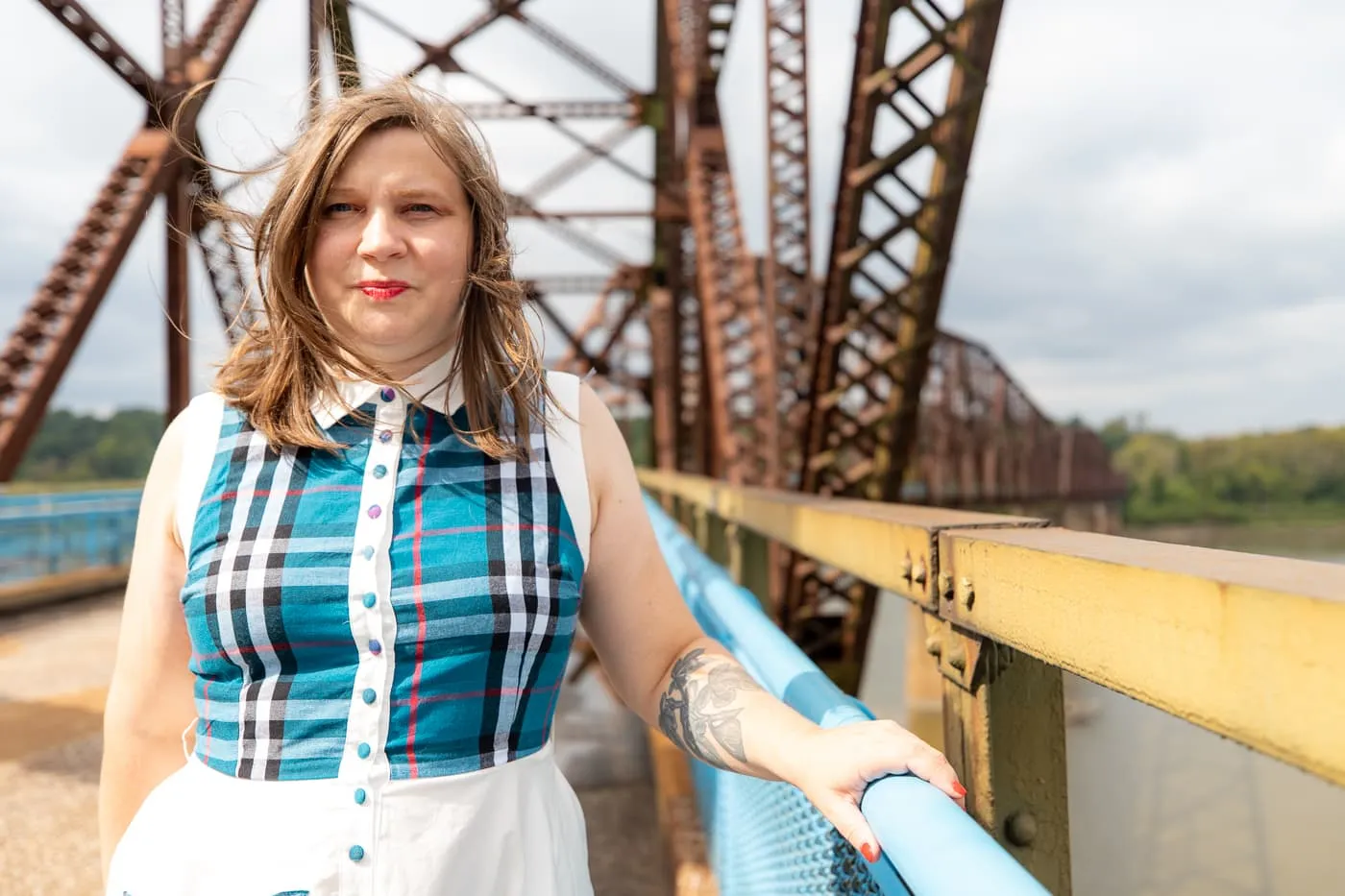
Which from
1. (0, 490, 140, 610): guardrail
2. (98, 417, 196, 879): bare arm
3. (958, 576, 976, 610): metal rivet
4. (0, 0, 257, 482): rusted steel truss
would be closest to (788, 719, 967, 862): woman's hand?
(958, 576, 976, 610): metal rivet

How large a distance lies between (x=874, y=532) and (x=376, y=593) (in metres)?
1.02

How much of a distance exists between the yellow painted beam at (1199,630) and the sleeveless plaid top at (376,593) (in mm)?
645

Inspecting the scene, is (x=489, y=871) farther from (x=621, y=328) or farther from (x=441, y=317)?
(x=621, y=328)

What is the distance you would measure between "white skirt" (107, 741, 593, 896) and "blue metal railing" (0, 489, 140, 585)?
8.71 meters

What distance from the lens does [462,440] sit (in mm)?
1416

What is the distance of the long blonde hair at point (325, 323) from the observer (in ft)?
4.55

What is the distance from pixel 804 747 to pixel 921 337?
10.8 ft

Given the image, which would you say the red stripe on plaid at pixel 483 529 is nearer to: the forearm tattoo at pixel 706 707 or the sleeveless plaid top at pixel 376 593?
the sleeveless plaid top at pixel 376 593

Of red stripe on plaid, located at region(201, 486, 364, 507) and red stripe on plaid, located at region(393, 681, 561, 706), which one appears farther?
red stripe on plaid, located at region(201, 486, 364, 507)

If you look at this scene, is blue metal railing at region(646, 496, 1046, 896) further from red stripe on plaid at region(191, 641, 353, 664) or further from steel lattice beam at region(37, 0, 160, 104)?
steel lattice beam at region(37, 0, 160, 104)

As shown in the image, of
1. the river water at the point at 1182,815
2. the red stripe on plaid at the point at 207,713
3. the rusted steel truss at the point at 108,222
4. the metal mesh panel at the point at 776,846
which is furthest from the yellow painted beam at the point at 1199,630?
the river water at the point at 1182,815

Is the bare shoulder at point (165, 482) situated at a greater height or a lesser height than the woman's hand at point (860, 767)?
greater

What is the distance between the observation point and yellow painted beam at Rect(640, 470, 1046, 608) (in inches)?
61.9

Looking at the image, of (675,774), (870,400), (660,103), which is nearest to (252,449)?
(675,774)
